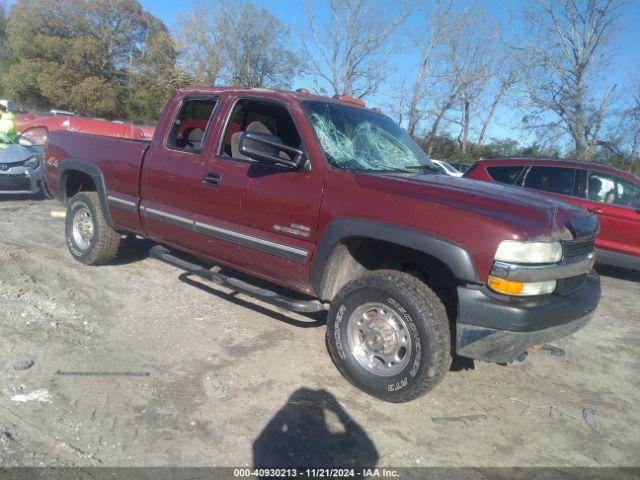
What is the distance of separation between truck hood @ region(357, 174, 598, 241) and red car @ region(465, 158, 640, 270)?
405cm

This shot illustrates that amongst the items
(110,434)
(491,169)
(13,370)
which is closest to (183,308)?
(13,370)

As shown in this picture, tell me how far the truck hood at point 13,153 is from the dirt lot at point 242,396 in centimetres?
512

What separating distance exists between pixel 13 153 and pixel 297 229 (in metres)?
8.07

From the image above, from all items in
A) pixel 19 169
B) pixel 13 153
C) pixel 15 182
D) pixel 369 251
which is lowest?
pixel 15 182

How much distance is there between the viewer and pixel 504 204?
9.68 feet

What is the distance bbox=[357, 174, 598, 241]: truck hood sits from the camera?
2830 mm

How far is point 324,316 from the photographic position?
184 inches

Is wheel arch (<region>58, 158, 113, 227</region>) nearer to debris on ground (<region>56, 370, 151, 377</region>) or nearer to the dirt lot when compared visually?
the dirt lot

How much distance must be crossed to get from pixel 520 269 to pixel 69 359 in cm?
307

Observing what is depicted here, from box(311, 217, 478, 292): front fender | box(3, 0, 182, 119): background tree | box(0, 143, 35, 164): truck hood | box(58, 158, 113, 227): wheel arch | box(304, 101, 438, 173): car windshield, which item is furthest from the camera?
box(3, 0, 182, 119): background tree

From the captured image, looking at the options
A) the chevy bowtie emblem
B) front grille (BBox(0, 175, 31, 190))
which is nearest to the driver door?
the chevy bowtie emblem

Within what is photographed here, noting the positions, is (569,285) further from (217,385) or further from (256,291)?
(217,385)

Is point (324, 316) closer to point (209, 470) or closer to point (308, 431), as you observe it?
point (308, 431)

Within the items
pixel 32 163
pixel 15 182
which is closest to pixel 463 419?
pixel 15 182
